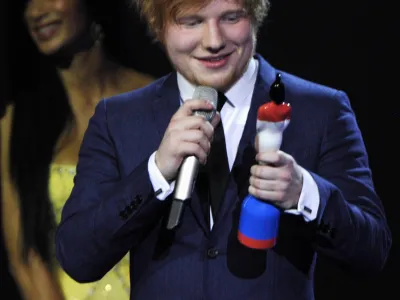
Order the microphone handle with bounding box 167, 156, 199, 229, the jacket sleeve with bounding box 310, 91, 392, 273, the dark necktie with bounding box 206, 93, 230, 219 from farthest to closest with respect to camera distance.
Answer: the dark necktie with bounding box 206, 93, 230, 219, the jacket sleeve with bounding box 310, 91, 392, 273, the microphone handle with bounding box 167, 156, 199, 229

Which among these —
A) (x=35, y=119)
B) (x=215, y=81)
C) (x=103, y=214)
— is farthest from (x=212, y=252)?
(x=35, y=119)

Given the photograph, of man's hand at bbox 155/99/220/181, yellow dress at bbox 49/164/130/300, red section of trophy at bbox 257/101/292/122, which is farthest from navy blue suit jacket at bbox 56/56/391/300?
yellow dress at bbox 49/164/130/300

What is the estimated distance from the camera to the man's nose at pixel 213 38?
43.9 inches

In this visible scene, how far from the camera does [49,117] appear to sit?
2.05 metres

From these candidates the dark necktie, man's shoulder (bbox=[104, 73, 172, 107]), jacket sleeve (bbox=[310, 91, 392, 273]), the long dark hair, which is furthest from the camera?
the long dark hair

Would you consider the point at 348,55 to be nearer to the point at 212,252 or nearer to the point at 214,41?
the point at 214,41

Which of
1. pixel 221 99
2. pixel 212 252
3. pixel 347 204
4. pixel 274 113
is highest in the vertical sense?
pixel 274 113

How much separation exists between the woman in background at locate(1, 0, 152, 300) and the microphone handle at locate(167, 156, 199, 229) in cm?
111

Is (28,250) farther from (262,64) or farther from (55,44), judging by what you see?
(262,64)

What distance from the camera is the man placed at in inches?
43.2

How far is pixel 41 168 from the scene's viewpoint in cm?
205

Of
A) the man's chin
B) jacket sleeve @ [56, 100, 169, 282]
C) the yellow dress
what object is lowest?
the yellow dress

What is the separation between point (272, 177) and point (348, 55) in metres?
0.87

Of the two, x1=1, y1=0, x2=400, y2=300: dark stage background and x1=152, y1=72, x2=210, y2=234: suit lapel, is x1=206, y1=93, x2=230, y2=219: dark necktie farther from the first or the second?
x1=1, y1=0, x2=400, y2=300: dark stage background
